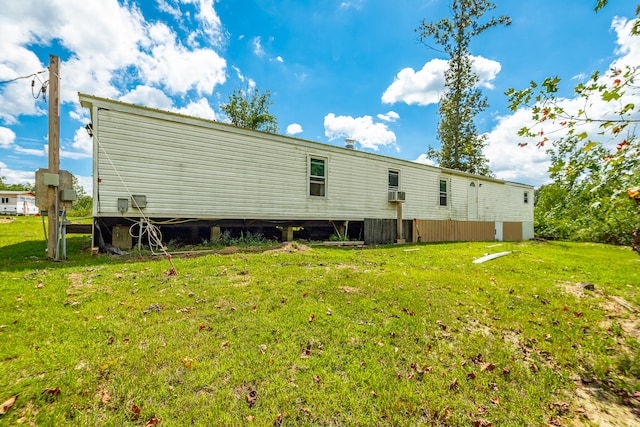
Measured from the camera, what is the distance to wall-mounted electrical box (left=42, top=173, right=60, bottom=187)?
6118mm

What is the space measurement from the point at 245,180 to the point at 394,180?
7.30 m

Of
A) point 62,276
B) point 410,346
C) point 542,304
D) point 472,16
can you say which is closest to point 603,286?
point 542,304

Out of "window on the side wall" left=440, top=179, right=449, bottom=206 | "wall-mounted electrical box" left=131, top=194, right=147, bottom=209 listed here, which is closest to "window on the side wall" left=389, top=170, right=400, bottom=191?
"window on the side wall" left=440, top=179, right=449, bottom=206

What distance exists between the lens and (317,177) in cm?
1066

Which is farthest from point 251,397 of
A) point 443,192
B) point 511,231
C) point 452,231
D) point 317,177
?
point 511,231

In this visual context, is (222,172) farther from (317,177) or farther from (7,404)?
(7,404)

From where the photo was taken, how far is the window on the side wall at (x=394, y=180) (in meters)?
12.9

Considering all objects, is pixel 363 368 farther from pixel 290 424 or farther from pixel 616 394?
pixel 616 394

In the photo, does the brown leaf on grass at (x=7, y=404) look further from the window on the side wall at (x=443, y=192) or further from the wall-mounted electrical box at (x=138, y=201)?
the window on the side wall at (x=443, y=192)

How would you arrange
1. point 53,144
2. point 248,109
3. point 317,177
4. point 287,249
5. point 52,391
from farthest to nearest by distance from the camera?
point 248,109 < point 317,177 < point 287,249 < point 53,144 < point 52,391

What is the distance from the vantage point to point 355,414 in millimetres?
2018

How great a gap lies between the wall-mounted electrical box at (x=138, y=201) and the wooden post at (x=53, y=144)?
1.50 m

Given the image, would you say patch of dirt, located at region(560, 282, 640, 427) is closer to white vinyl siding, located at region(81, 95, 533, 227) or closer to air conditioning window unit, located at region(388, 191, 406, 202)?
white vinyl siding, located at region(81, 95, 533, 227)

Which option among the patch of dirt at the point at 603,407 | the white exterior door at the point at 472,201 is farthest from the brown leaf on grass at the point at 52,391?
the white exterior door at the point at 472,201
